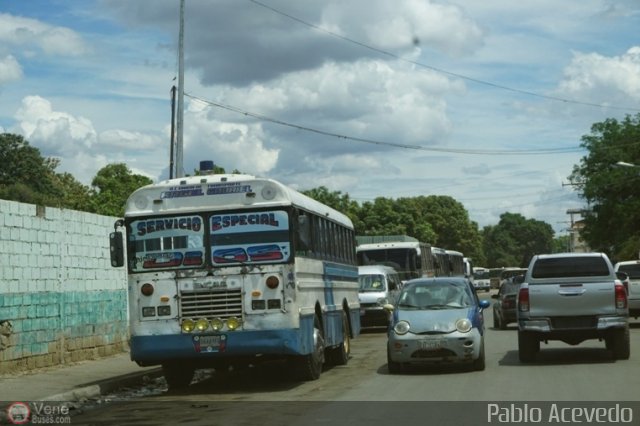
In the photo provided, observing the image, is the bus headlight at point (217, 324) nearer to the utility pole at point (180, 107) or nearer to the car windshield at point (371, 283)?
the utility pole at point (180, 107)

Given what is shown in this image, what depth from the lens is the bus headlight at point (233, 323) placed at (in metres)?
15.5

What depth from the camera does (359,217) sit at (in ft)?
329

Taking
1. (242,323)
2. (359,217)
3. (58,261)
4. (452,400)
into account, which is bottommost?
(452,400)

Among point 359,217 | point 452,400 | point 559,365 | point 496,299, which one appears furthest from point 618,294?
point 359,217

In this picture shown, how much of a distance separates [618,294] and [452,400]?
6164mm

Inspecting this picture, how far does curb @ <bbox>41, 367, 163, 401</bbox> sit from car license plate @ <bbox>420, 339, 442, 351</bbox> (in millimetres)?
4900

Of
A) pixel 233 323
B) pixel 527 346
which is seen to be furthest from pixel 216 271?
pixel 527 346

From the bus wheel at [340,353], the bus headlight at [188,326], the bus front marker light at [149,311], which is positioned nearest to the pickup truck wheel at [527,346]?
the bus wheel at [340,353]

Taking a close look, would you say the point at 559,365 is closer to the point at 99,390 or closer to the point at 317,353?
the point at 317,353

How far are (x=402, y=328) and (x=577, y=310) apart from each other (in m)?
3.18

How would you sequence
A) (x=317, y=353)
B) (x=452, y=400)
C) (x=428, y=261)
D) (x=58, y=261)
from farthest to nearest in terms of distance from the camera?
(x=428, y=261)
(x=58, y=261)
(x=317, y=353)
(x=452, y=400)

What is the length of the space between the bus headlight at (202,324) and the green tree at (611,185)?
211 ft

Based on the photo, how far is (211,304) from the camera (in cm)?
1564

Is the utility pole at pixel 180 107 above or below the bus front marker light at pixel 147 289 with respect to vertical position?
above
